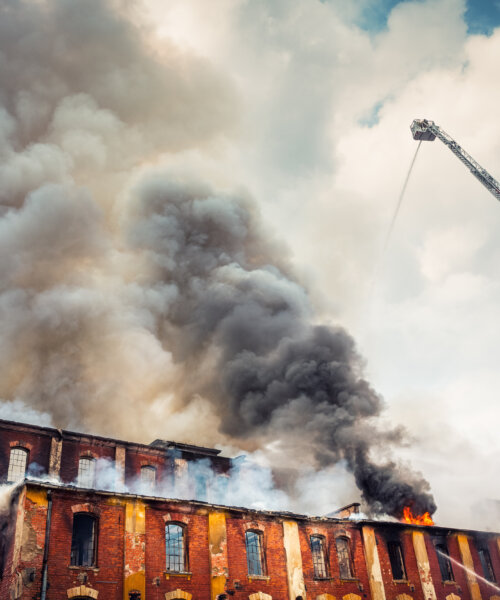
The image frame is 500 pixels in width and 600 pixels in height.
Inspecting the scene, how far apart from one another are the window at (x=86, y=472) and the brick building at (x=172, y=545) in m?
0.05

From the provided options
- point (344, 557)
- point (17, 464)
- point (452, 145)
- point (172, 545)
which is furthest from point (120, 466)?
point (452, 145)

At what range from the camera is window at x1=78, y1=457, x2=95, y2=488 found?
26.8 metres

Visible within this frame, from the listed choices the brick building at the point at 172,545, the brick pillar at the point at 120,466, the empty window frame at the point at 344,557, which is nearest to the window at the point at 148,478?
the brick building at the point at 172,545

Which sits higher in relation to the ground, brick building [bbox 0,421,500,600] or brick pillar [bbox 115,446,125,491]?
brick pillar [bbox 115,446,125,491]

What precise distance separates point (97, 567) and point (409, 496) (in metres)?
17.2

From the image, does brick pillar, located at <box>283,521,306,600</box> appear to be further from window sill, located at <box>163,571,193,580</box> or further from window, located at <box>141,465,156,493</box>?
window, located at <box>141,465,156,493</box>

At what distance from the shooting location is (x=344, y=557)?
22906 millimetres

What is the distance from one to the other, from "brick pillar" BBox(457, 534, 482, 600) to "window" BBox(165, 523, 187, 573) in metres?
15.0

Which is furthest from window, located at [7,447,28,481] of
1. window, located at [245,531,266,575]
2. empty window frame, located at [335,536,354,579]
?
empty window frame, located at [335,536,354,579]

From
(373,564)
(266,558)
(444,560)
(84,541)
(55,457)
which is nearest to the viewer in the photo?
(84,541)

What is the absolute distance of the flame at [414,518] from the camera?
27.3 m

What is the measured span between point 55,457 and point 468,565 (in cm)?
2146

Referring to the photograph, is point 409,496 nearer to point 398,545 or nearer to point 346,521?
point 398,545

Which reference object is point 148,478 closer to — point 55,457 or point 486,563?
point 55,457
